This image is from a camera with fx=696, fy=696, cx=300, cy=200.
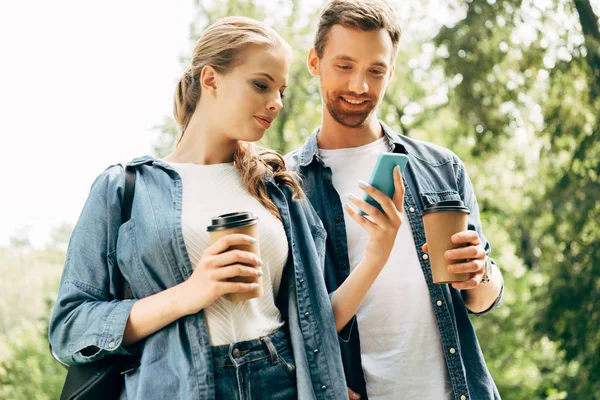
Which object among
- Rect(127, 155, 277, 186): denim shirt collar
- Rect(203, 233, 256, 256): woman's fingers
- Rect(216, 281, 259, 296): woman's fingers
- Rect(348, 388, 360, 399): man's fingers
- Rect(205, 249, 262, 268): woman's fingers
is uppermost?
Rect(127, 155, 277, 186): denim shirt collar

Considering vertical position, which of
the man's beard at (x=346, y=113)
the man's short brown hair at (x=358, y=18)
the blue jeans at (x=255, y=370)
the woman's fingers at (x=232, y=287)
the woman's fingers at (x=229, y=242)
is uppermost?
the man's short brown hair at (x=358, y=18)

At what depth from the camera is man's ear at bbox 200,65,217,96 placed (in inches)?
97.7

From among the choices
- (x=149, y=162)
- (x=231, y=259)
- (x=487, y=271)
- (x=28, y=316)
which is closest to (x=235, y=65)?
(x=149, y=162)

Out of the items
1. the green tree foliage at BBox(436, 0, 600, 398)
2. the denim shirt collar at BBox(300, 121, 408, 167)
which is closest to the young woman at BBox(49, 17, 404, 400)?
the denim shirt collar at BBox(300, 121, 408, 167)

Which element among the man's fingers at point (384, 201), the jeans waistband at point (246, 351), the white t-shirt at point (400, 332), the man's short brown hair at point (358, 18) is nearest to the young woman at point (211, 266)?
the jeans waistband at point (246, 351)

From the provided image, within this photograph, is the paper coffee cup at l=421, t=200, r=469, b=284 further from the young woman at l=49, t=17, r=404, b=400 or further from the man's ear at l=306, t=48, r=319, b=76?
the man's ear at l=306, t=48, r=319, b=76

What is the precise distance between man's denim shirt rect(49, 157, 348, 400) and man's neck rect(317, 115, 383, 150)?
87cm

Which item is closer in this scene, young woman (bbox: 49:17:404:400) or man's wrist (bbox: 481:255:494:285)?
young woman (bbox: 49:17:404:400)

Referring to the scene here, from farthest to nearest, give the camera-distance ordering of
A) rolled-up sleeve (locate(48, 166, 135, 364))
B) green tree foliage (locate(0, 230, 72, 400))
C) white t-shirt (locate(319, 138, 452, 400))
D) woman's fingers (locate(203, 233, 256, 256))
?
green tree foliage (locate(0, 230, 72, 400))
white t-shirt (locate(319, 138, 452, 400))
rolled-up sleeve (locate(48, 166, 135, 364))
woman's fingers (locate(203, 233, 256, 256))

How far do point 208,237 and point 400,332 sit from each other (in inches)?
37.5

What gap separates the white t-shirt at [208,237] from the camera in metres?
2.15

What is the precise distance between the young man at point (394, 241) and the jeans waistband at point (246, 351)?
35cm

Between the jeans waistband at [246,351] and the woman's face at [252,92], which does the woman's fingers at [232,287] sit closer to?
the jeans waistband at [246,351]

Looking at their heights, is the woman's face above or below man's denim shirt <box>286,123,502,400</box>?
above
